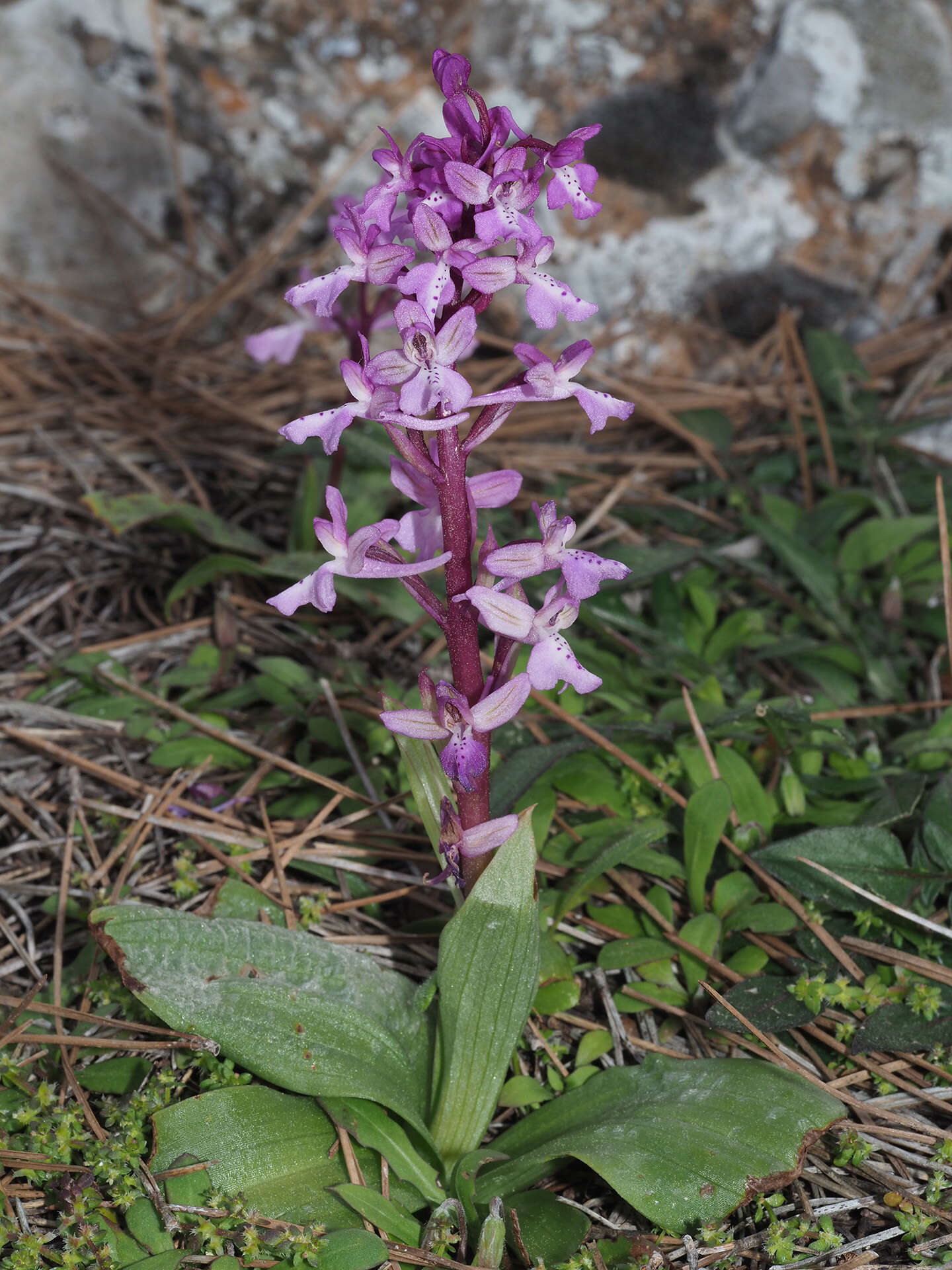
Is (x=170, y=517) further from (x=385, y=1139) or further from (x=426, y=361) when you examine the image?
(x=385, y=1139)

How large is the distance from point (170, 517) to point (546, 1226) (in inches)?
90.7

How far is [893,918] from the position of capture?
7.71ft

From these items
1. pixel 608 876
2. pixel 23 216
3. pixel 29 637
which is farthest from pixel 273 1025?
pixel 23 216

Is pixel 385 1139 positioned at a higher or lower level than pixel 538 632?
lower

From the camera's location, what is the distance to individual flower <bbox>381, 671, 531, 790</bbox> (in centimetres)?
179

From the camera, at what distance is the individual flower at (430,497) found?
192 cm

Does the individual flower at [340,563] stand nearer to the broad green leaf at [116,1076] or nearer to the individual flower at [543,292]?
the individual flower at [543,292]

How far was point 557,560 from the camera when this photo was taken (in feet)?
5.93

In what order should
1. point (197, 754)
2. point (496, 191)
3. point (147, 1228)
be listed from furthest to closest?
point (197, 754), point (147, 1228), point (496, 191)

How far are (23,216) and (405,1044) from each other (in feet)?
12.7

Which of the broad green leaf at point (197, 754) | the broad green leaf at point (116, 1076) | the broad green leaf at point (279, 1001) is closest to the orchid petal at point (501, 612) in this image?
the broad green leaf at point (279, 1001)

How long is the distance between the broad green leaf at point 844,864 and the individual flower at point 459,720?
0.91 m

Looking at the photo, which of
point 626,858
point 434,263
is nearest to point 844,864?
point 626,858

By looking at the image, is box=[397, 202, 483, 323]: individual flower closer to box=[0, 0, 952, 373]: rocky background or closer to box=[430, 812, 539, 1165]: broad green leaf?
box=[430, 812, 539, 1165]: broad green leaf
